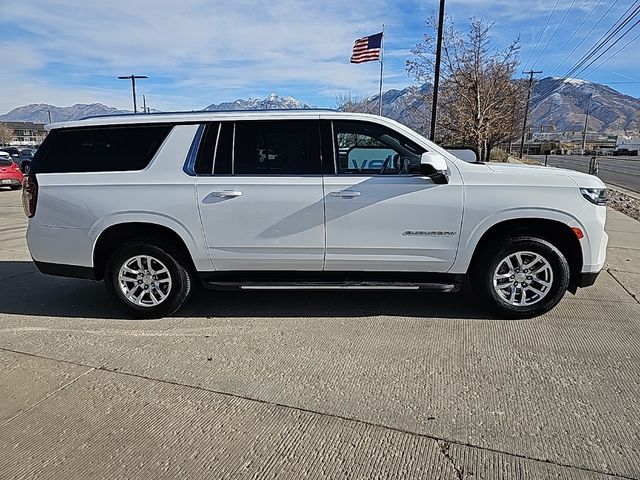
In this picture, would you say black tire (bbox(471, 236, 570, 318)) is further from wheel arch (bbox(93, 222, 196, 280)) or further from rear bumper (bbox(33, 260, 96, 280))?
rear bumper (bbox(33, 260, 96, 280))

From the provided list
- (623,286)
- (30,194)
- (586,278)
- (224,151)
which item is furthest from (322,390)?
(623,286)

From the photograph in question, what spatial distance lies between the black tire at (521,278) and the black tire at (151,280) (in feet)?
8.77

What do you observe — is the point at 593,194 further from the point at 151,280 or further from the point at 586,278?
the point at 151,280

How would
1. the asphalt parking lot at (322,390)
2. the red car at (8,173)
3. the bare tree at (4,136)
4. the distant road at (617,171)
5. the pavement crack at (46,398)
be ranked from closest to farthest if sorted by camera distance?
the asphalt parking lot at (322,390)
the pavement crack at (46,398)
the red car at (8,173)
the distant road at (617,171)
the bare tree at (4,136)

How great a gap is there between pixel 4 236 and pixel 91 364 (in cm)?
667

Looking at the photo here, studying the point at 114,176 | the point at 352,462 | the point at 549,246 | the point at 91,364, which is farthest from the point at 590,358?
the point at 114,176

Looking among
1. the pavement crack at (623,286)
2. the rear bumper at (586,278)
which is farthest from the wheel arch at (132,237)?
the pavement crack at (623,286)

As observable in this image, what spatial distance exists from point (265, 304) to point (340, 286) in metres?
0.94

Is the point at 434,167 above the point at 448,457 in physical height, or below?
above

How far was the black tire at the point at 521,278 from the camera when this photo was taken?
4.28m

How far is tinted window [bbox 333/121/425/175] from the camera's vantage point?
14.1ft

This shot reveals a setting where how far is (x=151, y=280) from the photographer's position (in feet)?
14.9

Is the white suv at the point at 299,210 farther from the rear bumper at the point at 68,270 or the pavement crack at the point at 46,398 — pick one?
the pavement crack at the point at 46,398

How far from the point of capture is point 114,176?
4.37 m
